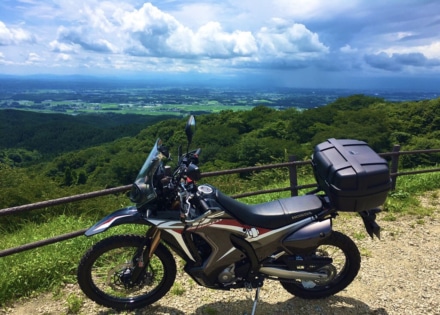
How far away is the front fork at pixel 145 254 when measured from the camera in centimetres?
310

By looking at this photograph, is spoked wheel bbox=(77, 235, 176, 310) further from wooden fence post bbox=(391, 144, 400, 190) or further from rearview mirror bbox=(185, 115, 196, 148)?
wooden fence post bbox=(391, 144, 400, 190)

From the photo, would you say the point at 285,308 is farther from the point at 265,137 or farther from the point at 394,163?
the point at 265,137

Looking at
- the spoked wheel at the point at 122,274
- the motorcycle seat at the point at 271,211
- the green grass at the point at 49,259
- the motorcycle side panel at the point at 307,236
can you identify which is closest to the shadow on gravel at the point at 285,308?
the spoked wheel at the point at 122,274

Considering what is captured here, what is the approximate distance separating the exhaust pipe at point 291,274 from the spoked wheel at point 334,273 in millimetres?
129

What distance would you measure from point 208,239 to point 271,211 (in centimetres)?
61

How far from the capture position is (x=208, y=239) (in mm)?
3057

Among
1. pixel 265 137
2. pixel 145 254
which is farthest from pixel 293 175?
pixel 265 137

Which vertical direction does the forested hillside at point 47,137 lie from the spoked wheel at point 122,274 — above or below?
below

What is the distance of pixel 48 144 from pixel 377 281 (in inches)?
3328

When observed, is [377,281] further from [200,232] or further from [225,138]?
[225,138]

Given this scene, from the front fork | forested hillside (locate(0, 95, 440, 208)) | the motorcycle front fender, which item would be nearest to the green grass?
the front fork

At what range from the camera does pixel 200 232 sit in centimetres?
302

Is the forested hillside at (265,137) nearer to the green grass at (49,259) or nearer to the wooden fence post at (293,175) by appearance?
the green grass at (49,259)

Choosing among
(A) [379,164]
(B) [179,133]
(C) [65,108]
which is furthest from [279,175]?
(C) [65,108]
